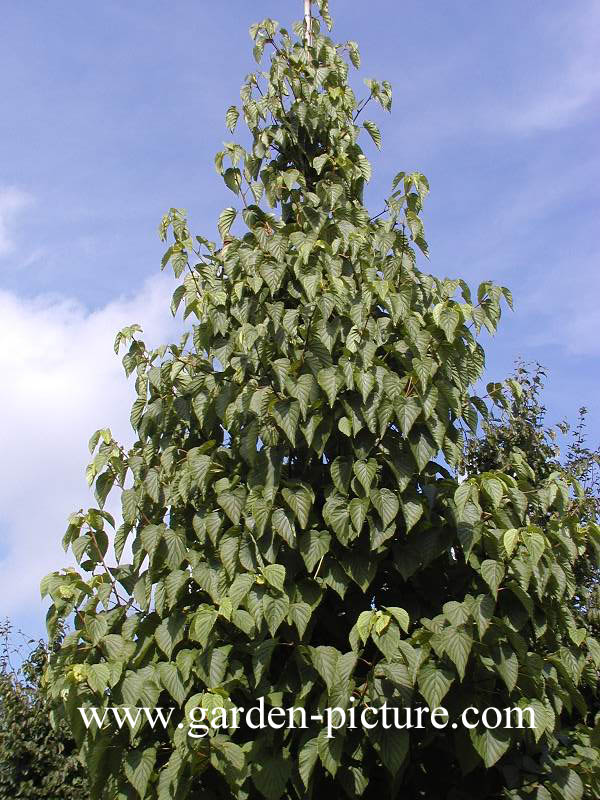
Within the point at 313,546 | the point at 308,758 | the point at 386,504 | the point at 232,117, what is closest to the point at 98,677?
the point at 308,758

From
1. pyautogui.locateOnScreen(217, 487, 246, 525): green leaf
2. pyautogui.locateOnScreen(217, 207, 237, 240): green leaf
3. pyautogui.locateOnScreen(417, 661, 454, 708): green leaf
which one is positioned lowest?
pyautogui.locateOnScreen(417, 661, 454, 708): green leaf

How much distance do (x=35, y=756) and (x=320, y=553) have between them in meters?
6.26

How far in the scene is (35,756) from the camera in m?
8.79

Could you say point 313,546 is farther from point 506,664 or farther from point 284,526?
point 506,664

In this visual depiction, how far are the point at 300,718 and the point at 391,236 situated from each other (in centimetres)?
264

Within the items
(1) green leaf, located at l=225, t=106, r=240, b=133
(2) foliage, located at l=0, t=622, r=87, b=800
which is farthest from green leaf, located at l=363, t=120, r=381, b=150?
(2) foliage, located at l=0, t=622, r=87, b=800

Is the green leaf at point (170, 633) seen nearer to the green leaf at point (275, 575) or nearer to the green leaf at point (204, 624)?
the green leaf at point (204, 624)

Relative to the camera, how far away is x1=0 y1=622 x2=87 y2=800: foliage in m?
8.63

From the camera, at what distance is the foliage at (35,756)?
340 inches

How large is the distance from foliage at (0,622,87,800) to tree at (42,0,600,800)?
4.94 meters

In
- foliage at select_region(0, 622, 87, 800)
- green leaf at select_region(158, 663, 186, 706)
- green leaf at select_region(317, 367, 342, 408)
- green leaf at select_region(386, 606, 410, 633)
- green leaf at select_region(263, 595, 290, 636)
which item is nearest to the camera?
green leaf at select_region(386, 606, 410, 633)

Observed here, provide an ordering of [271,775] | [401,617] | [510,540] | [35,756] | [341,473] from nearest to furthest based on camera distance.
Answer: [401,617]
[510,540]
[271,775]
[341,473]
[35,756]

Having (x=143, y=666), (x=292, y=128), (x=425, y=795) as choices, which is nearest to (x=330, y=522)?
(x=143, y=666)

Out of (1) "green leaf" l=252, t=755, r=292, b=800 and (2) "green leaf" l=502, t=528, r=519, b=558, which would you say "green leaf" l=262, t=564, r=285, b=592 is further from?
(2) "green leaf" l=502, t=528, r=519, b=558
